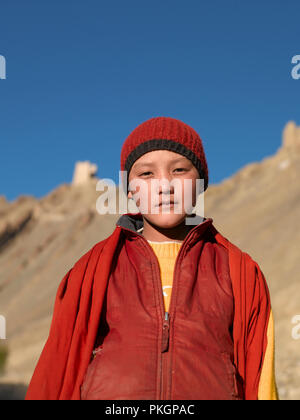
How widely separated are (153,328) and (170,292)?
8.8 inches

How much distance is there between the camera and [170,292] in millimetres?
2266

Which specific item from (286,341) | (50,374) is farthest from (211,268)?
(286,341)

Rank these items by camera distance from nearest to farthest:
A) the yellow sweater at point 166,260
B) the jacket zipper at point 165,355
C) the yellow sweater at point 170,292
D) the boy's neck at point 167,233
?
the jacket zipper at point 165,355
the yellow sweater at point 170,292
the yellow sweater at point 166,260
the boy's neck at point 167,233

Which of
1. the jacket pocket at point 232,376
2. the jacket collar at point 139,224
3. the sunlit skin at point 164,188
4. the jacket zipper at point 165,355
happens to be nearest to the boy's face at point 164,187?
the sunlit skin at point 164,188

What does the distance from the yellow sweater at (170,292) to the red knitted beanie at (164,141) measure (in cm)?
44

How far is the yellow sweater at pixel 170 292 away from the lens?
2.08 metres

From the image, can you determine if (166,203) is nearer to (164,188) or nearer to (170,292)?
(164,188)

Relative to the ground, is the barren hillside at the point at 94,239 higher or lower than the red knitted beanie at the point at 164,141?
higher

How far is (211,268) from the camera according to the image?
2330mm

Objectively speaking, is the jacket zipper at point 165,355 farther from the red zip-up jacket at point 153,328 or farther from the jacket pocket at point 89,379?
the jacket pocket at point 89,379

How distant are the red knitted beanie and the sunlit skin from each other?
3 centimetres

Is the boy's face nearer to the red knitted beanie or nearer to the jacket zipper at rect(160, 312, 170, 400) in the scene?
the red knitted beanie
